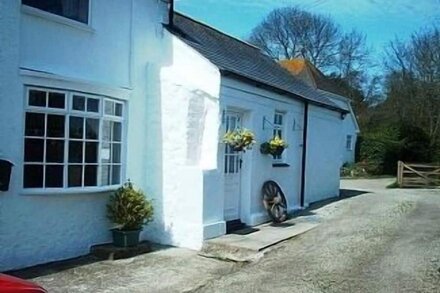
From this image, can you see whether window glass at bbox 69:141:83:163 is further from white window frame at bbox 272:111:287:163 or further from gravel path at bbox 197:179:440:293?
white window frame at bbox 272:111:287:163

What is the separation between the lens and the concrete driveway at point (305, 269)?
780 centimetres

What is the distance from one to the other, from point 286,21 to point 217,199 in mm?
42667

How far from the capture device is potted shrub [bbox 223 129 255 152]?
11.2 meters

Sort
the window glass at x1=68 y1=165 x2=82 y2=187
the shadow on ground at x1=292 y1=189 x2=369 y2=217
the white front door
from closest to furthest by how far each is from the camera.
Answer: the window glass at x1=68 y1=165 x2=82 y2=187 < the white front door < the shadow on ground at x1=292 y1=189 x2=369 y2=217

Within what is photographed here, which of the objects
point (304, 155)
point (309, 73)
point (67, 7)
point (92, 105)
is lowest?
point (304, 155)

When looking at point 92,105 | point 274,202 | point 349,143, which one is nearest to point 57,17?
point 92,105

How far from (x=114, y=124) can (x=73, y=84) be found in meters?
1.32

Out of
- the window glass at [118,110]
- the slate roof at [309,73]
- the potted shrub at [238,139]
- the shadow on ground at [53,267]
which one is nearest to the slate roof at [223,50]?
the potted shrub at [238,139]

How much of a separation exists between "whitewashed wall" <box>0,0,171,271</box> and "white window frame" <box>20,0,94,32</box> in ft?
0.08

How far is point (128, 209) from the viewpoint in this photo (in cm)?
1001

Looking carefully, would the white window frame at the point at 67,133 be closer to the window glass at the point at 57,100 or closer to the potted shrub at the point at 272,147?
the window glass at the point at 57,100

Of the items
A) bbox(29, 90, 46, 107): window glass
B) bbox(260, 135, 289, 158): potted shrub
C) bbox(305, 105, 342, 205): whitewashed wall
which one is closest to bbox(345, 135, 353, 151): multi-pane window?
bbox(305, 105, 342, 205): whitewashed wall

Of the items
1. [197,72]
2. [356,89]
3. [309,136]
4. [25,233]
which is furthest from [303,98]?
[356,89]

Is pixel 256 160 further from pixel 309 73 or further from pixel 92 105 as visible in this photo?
pixel 309 73
